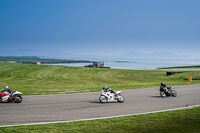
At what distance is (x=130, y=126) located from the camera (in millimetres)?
11812

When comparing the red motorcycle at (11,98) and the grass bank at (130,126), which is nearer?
the grass bank at (130,126)

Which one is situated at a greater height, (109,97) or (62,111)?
(109,97)

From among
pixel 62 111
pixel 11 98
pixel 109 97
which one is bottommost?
pixel 62 111

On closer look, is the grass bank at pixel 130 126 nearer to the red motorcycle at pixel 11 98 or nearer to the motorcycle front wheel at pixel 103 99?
the motorcycle front wheel at pixel 103 99

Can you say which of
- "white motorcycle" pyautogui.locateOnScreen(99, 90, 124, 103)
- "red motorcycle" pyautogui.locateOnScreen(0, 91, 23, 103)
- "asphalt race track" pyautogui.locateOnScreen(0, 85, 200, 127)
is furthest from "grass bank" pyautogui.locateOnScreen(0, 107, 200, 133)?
"red motorcycle" pyautogui.locateOnScreen(0, 91, 23, 103)

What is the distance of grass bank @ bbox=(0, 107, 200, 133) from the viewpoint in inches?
431

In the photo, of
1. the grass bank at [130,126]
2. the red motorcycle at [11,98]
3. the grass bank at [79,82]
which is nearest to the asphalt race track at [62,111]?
the red motorcycle at [11,98]

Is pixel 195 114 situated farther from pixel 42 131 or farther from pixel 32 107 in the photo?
pixel 32 107

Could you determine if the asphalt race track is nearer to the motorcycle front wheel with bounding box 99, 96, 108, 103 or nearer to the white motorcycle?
the white motorcycle

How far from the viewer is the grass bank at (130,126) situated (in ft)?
35.9

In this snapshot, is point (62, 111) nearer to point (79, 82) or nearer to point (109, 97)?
point (109, 97)

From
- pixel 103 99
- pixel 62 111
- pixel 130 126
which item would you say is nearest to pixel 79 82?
pixel 103 99

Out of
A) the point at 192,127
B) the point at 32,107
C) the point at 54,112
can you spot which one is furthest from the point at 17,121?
the point at 192,127

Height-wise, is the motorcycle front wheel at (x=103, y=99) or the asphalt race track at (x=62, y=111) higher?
the motorcycle front wheel at (x=103, y=99)
